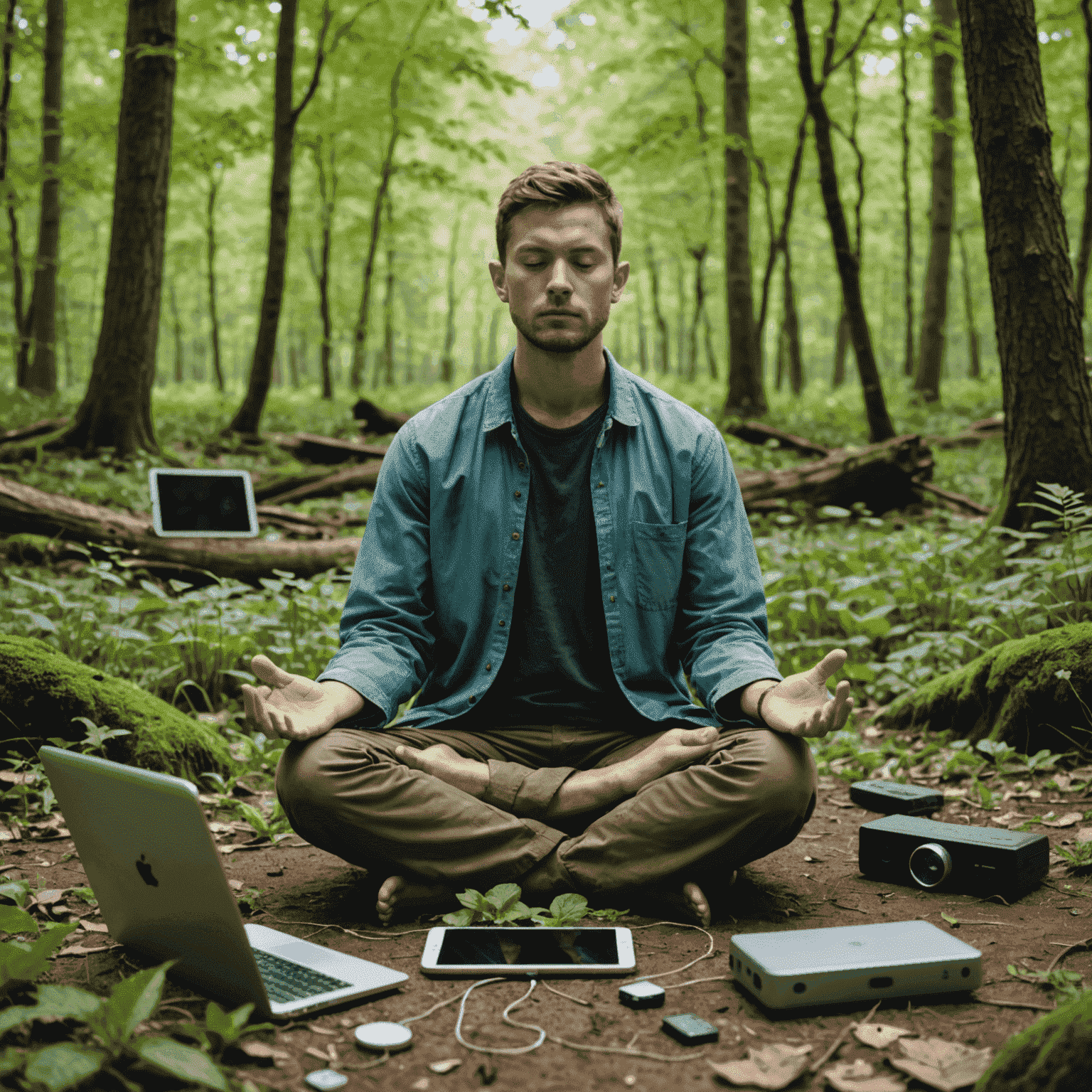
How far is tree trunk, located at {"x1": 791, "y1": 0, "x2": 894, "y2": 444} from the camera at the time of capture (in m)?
8.26

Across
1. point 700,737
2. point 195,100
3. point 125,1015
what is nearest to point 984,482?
point 700,737

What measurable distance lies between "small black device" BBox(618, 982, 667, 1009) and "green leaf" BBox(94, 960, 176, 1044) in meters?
0.93

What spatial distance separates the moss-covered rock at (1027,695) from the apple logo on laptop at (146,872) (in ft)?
10.6

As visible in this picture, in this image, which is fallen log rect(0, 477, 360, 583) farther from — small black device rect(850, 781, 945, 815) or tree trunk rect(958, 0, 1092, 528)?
tree trunk rect(958, 0, 1092, 528)

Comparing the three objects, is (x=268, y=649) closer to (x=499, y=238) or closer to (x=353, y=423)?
(x=499, y=238)

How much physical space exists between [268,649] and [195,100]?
50.4ft

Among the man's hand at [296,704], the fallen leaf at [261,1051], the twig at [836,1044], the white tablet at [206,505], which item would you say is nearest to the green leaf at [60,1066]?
the fallen leaf at [261,1051]

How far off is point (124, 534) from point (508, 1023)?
4398 millimetres

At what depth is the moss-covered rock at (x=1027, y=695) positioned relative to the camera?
3.67 m

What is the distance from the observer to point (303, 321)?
91.7 ft

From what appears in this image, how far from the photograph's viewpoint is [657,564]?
309 cm

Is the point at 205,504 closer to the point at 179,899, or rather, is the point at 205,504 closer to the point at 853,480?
the point at 179,899

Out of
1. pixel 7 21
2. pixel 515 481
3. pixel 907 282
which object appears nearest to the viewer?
pixel 515 481

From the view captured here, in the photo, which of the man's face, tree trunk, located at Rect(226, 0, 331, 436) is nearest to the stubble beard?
the man's face
